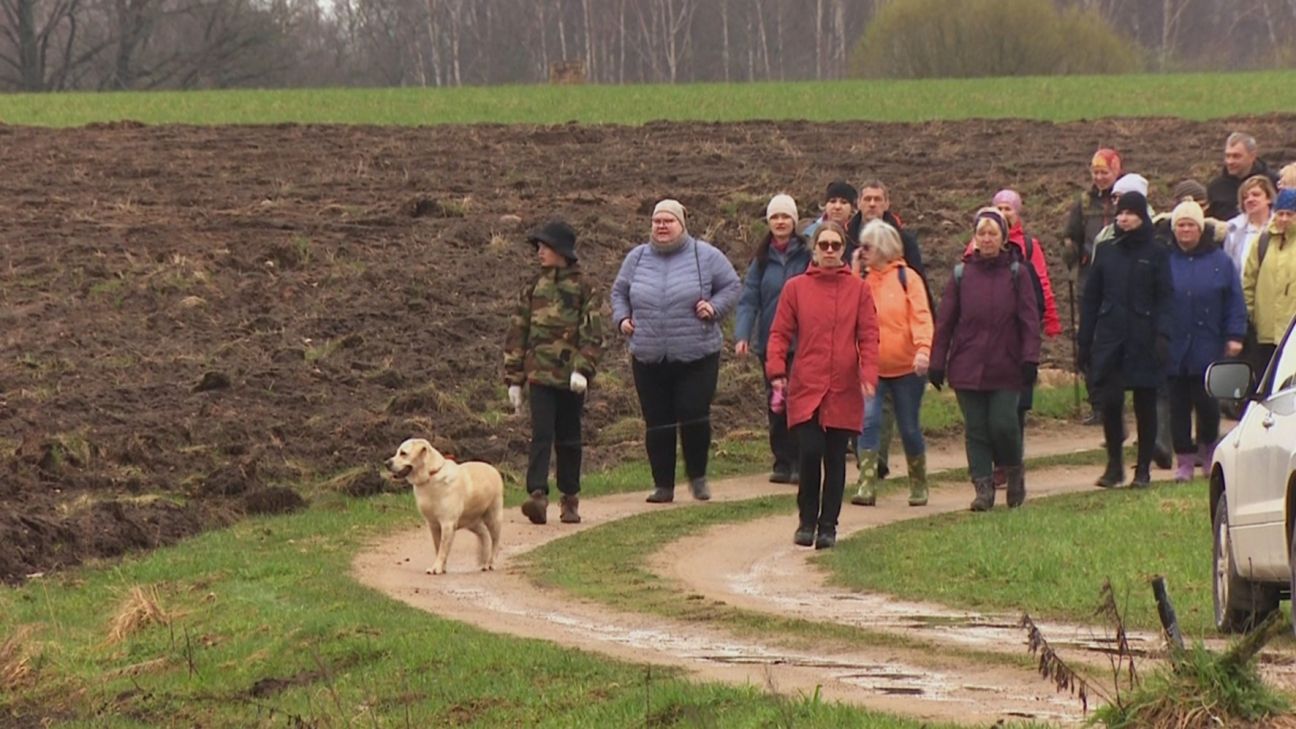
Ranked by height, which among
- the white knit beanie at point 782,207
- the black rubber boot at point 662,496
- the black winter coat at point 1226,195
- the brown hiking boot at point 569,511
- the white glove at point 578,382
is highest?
the white knit beanie at point 782,207

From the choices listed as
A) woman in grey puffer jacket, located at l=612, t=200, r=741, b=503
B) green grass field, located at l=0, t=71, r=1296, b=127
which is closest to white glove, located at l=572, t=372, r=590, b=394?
woman in grey puffer jacket, located at l=612, t=200, r=741, b=503

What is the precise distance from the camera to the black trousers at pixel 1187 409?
16266mm

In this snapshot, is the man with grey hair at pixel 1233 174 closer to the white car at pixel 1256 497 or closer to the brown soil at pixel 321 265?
the brown soil at pixel 321 265

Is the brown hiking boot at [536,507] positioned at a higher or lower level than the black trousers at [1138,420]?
lower

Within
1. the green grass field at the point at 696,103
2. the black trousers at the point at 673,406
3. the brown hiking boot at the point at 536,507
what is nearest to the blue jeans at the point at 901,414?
the black trousers at the point at 673,406

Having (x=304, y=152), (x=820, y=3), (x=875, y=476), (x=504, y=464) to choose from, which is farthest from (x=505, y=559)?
(x=820, y=3)

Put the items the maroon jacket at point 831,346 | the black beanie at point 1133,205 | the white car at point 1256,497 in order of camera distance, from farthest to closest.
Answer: the black beanie at point 1133,205, the maroon jacket at point 831,346, the white car at point 1256,497

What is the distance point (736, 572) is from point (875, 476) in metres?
3.29

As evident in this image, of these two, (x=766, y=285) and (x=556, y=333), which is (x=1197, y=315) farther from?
(x=556, y=333)

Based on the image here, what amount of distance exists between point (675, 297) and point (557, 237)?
Answer: 3.94 ft

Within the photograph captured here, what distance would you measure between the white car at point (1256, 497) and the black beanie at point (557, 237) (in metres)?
5.51

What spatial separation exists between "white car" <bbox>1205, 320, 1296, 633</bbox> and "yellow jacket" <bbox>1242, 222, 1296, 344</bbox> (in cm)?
577

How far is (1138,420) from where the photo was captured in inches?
641

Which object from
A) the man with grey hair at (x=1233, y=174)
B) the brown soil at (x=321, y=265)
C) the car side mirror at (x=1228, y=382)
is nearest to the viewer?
the car side mirror at (x=1228, y=382)
